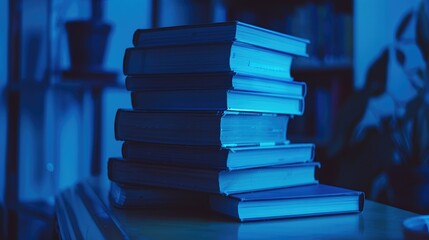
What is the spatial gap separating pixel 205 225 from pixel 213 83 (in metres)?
0.18

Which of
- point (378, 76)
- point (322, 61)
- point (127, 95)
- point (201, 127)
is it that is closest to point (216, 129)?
point (201, 127)

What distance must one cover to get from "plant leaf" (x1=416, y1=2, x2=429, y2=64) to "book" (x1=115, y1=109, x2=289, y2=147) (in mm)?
1201

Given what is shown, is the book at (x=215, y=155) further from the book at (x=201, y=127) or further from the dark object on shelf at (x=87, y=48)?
the dark object on shelf at (x=87, y=48)

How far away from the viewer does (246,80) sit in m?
0.72

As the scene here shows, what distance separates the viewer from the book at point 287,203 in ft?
2.17

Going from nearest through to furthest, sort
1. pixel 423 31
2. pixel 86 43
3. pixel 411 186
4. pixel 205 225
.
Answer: pixel 205 225, pixel 411 186, pixel 423 31, pixel 86 43

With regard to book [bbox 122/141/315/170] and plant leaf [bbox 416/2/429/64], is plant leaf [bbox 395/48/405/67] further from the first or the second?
book [bbox 122/141/315/170]

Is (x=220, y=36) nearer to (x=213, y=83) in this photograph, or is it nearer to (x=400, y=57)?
(x=213, y=83)

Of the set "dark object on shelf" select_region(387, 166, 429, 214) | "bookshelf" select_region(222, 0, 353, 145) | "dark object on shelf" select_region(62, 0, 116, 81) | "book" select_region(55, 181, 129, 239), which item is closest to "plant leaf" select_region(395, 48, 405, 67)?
"bookshelf" select_region(222, 0, 353, 145)

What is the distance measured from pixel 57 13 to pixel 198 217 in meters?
1.65

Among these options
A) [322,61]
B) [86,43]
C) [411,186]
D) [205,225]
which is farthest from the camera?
[322,61]

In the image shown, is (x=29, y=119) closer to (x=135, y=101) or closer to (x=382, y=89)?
(x=382, y=89)

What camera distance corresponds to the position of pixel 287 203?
0.68 m

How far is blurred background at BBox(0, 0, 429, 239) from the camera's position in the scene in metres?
1.85
